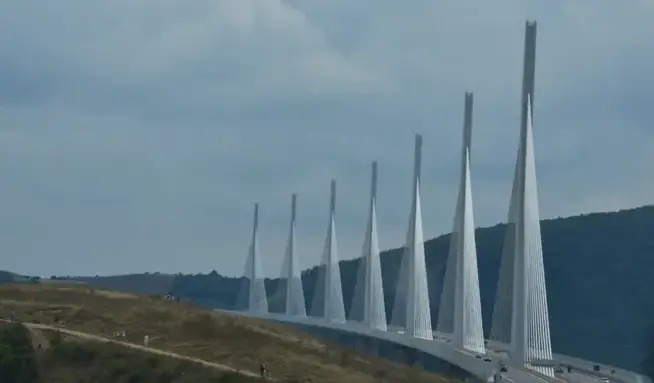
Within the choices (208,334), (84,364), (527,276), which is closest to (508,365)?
(527,276)

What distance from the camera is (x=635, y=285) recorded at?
14625cm

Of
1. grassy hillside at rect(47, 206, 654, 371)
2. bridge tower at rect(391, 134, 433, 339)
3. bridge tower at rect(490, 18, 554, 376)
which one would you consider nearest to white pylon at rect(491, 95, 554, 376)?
bridge tower at rect(490, 18, 554, 376)

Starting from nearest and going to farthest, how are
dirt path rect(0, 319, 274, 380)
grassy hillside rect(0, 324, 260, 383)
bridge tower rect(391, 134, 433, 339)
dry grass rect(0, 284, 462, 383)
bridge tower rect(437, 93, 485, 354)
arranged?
1. grassy hillside rect(0, 324, 260, 383)
2. dirt path rect(0, 319, 274, 380)
3. dry grass rect(0, 284, 462, 383)
4. bridge tower rect(437, 93, 485, 354)
5. bridge tower rect(391, 134, 433, 339)

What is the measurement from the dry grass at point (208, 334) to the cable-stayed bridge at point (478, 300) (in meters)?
4.47

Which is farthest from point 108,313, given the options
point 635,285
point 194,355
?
point 635,285

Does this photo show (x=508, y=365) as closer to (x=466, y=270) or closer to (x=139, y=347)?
(x=466, y=270)

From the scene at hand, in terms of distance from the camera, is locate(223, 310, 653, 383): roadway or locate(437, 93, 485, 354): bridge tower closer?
locate(223, 310, 653, 383): roadway

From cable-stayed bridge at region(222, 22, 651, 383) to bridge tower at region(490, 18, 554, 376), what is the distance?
0.04m

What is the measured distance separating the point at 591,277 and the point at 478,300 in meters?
79.1

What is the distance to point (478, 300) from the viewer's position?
72.4 m

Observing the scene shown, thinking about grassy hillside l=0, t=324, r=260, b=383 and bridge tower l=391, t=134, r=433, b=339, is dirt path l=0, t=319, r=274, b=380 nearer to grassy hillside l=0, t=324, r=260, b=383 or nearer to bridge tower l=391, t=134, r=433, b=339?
grassy hillside l=0, t=324, r=260, b=383

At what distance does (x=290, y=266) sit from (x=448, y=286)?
2126 inches

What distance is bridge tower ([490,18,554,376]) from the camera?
5722 centimetres

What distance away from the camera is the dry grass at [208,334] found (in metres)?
60.7
